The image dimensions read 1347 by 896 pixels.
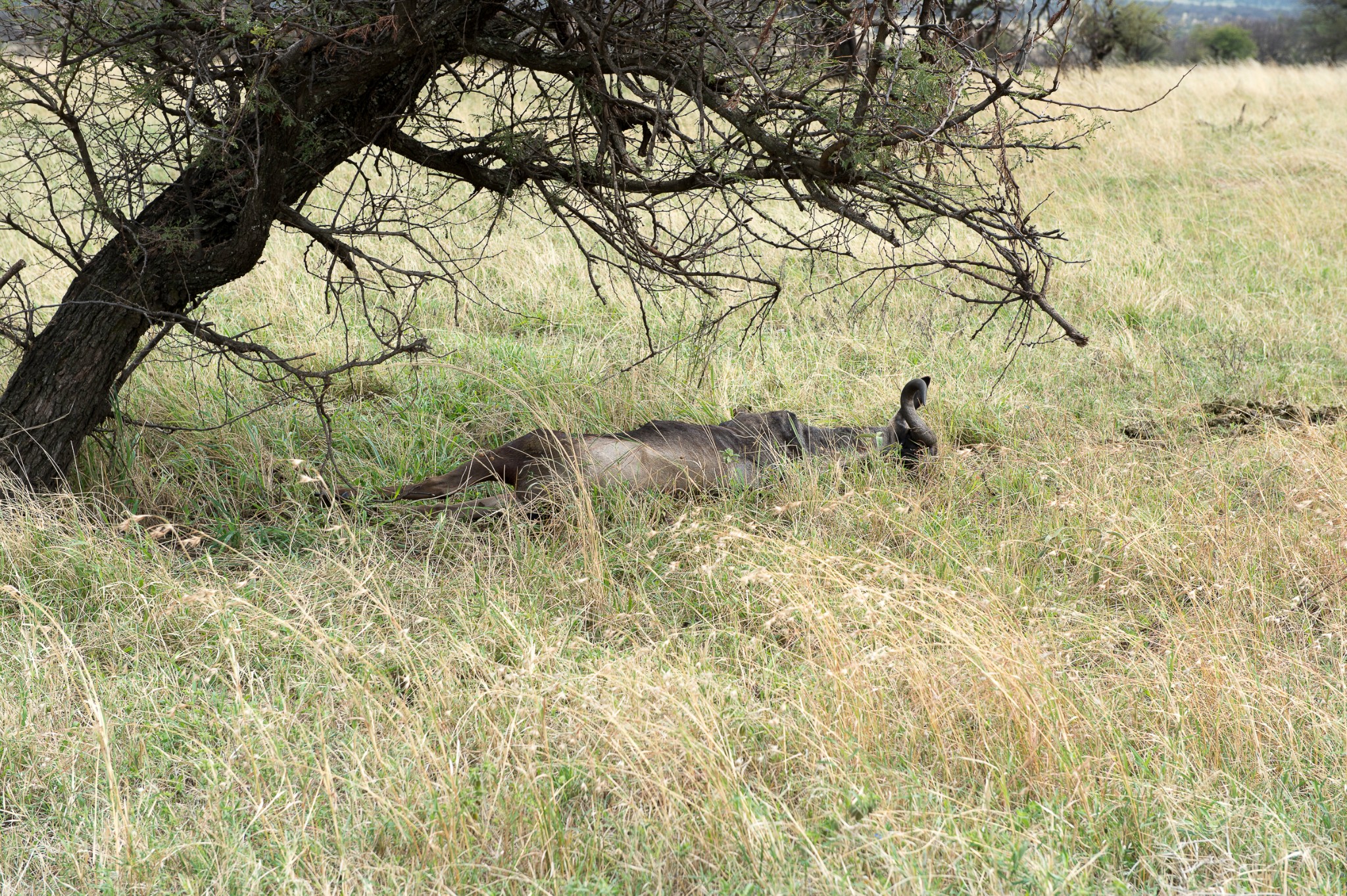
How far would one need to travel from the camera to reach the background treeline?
2573 centimetres

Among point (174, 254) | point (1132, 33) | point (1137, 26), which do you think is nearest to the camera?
point (174, 254)

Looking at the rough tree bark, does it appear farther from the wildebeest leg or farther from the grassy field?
the wildebeest leg

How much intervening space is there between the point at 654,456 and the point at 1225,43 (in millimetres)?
44366

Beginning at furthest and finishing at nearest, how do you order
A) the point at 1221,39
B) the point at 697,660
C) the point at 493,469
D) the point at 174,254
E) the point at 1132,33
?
1. the point at 1221,39
2. the point at 1132,33
3. the point at 493,469
4. the point at 174,254
5. the point at 697,660

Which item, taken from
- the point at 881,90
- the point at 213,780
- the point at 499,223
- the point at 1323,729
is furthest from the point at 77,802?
the point at 499,223

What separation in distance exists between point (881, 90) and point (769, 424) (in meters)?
1.60

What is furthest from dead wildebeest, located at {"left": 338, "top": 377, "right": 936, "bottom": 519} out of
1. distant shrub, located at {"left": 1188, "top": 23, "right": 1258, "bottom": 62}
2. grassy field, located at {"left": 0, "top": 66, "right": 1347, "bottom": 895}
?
distant shrub, located at {"left": 1188, "top": 23, "right": 1258, "bottom": 62}

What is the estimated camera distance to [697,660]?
3363mm

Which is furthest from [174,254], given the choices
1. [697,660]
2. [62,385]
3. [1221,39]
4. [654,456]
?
[1221,39]

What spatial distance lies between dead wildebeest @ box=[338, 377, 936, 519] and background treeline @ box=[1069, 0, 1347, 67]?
17.3m

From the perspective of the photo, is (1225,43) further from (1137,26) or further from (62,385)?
(62,385)

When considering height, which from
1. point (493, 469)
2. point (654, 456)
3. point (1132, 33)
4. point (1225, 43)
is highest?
point (1132, 33)

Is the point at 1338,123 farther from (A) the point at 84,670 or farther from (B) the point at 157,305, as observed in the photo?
(A) the point at 84,670

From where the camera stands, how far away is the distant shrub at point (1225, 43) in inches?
1561
